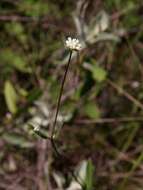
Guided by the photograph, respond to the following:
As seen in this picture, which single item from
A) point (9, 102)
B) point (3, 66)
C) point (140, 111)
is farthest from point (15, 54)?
point (140, 111)

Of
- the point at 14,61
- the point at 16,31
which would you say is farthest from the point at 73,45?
the point at 16,31

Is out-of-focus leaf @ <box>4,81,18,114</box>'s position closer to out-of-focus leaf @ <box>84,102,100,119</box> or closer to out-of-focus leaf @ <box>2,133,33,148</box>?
out-of-focus leaf @ <box>2,133,33,148</box>

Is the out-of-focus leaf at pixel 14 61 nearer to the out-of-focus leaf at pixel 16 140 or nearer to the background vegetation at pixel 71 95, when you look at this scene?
the background vegetation at pixel 71 95

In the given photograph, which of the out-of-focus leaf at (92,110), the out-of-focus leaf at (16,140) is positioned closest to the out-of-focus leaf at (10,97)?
the out-of-focus leaf at (16,140)

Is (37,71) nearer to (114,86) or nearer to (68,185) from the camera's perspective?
(114,86)

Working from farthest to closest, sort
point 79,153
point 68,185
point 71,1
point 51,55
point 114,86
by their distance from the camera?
point 71,1
point 51,55
point 114,86
point 79,153
point 68,185

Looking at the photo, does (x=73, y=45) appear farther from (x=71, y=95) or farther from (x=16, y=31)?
(x=16, y=31)

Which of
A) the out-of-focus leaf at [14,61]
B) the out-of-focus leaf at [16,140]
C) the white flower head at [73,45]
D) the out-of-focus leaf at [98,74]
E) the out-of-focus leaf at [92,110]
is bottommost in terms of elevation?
the out-of-focus leaf at [16,140]
